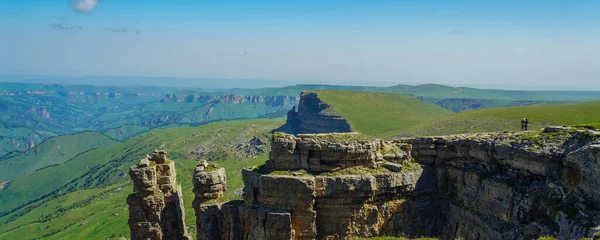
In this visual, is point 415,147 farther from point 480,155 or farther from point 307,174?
point 307,174

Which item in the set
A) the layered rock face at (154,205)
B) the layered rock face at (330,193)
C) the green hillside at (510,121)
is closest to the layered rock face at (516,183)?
the layered rock face at (330,193)

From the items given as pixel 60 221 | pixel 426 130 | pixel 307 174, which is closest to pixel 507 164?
pixel 307 174

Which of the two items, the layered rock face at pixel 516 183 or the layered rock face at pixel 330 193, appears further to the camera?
the layered rock face at pixel 330 193

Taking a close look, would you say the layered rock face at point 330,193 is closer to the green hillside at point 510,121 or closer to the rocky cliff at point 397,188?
the rocky cliff at point 397,188

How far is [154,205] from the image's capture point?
136 ft

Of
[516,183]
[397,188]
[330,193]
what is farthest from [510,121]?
[330,193]

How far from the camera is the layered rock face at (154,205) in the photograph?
4103 cm

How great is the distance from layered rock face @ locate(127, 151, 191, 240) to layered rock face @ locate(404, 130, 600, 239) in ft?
77.8

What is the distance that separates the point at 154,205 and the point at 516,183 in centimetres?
3111

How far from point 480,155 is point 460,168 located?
7.94 feet

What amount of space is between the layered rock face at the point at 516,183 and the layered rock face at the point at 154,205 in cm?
2371

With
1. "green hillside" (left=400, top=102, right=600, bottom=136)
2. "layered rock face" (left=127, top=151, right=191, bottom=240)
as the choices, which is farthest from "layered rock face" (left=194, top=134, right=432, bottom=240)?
"green hillside" (left=400, top=102, right=600, bottom=136)

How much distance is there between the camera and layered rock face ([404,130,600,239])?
24.4m

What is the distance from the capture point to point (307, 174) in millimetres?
34031
